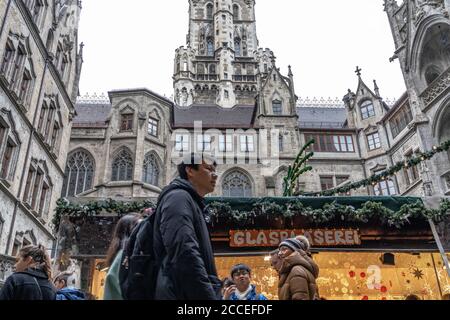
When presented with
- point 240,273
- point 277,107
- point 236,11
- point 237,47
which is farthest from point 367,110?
point 236,11

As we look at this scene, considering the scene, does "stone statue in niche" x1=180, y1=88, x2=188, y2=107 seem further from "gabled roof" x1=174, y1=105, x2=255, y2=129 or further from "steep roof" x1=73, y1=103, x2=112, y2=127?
"steep roof" x1=73, y1=103, x2=112, y2=127

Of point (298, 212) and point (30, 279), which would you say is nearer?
point (30, 279)

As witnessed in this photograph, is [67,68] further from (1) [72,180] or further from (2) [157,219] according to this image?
(2) [157,219]

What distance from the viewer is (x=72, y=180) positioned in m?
27.8

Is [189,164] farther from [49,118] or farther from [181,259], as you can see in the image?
[49,118]

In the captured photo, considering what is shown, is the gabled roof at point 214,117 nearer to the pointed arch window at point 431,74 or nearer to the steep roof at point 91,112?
the steep roof at point 91,112

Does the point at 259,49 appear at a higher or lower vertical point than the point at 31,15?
higher

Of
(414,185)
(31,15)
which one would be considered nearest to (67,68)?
(31,15)

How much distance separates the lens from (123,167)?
27328mm

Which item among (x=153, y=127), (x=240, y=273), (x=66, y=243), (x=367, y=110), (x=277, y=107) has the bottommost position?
(x=240, y=273)

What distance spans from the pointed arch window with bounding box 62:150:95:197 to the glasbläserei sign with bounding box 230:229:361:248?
72.2 ft

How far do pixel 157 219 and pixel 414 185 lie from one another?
81.7ft

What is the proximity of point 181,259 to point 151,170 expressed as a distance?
2629 centimetres

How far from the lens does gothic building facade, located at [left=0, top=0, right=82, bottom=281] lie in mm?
15383
